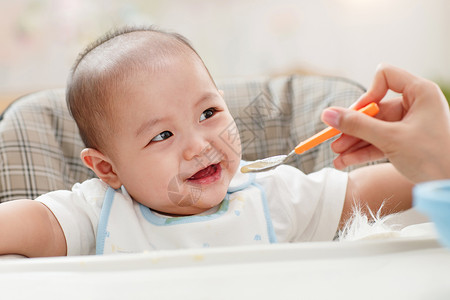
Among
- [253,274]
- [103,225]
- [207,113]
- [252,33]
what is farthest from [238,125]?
[252,33]

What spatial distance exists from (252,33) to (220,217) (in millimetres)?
2111

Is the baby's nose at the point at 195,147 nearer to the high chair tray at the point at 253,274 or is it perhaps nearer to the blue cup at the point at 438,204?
the high chair tray at the point at 253,274

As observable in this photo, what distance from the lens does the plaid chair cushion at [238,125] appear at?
1.14 meters

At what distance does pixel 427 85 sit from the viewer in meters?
0.70

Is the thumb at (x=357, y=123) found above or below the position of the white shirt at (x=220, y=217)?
above

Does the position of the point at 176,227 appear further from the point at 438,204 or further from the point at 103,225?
the point at 438,204

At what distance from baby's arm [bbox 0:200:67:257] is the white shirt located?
0.01 meters

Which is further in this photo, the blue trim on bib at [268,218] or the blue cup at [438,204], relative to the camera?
the blue trim on bib at [268,218]

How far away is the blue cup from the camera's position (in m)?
0.35

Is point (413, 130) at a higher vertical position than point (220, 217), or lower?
higher

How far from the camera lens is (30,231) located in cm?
82

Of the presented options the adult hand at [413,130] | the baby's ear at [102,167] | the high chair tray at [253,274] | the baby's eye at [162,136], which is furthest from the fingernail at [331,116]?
the baby's ear at [102,167]

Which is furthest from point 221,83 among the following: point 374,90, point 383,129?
point 383,129

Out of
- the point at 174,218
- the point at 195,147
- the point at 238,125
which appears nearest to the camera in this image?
the point at 195,147
